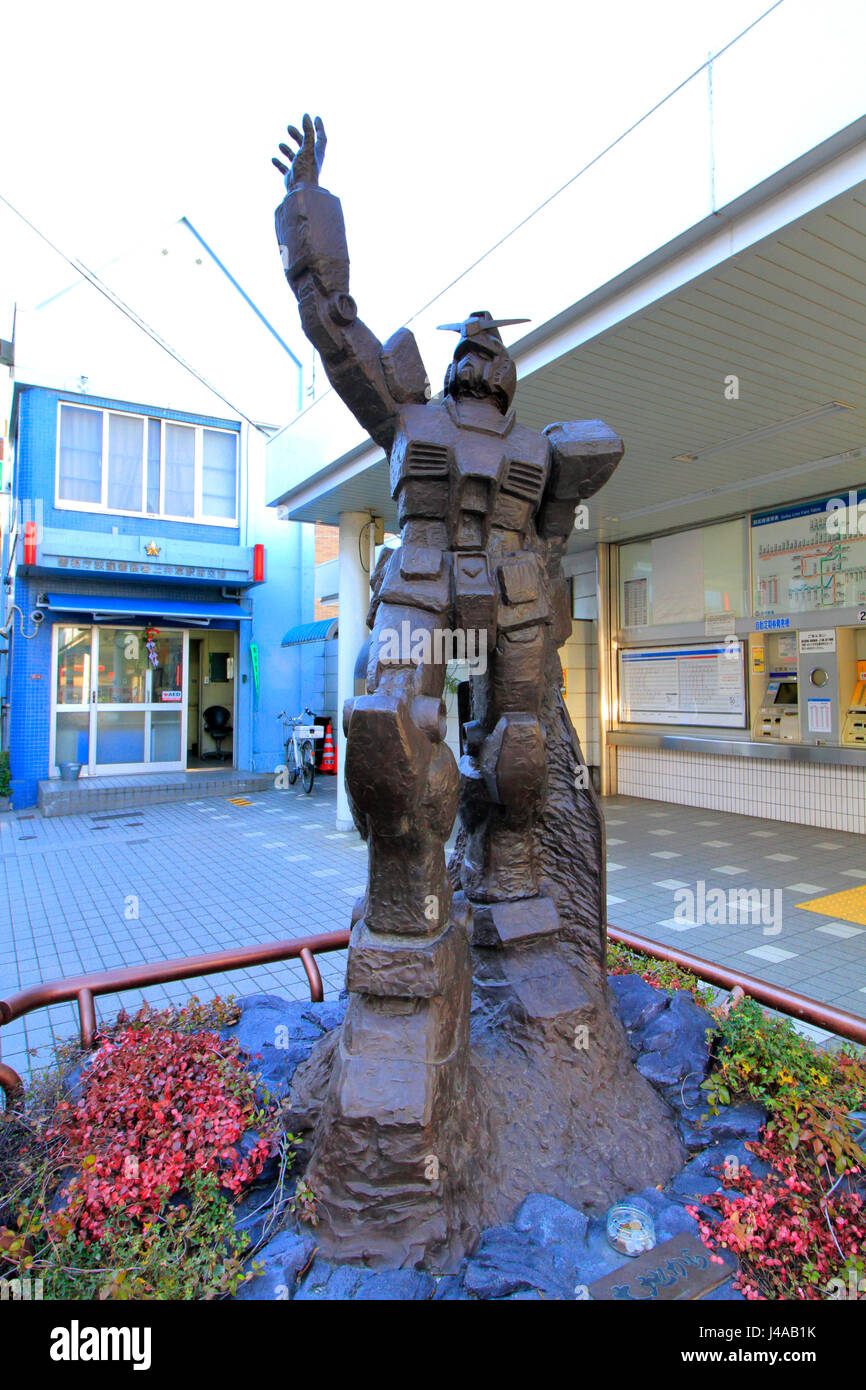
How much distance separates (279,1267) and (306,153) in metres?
2.95

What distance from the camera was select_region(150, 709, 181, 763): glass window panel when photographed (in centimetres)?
1175

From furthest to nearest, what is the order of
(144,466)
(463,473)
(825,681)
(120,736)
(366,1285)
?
(120,736), (144,466), (825,681), (463,473), (366,1285)

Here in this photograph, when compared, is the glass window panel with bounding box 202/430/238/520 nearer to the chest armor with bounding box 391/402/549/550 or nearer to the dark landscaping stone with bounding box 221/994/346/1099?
the dark landscaping stone with bounding box 221/994/346/1099

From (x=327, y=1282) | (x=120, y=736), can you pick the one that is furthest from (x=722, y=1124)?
(x=120, y=736)

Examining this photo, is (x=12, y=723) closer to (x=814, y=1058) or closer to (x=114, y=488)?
(x=114, y=488)

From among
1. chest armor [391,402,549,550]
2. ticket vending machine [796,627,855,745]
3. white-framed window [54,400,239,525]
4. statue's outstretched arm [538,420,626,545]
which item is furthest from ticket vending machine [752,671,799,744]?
white-framed window [54,400,239,525]

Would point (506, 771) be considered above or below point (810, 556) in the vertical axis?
below

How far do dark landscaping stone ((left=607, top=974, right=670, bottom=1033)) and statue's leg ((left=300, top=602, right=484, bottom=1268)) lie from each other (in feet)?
3.08

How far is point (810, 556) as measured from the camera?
7637 mm

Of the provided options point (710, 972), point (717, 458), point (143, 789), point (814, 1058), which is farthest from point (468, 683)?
point (143, 789)

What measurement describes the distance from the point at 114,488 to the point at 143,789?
4473 millimetres

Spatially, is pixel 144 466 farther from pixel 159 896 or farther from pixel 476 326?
pixel 476 326

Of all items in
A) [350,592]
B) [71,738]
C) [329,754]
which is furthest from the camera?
[329,754]

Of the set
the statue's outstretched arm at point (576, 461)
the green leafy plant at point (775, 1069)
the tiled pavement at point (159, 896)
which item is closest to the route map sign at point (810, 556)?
the tiled pavement at point (159, 896)
